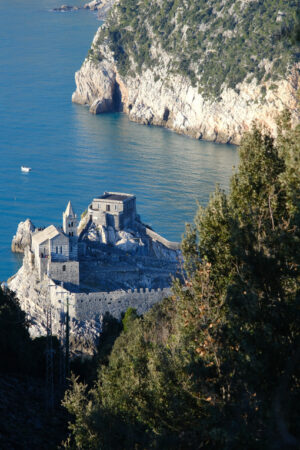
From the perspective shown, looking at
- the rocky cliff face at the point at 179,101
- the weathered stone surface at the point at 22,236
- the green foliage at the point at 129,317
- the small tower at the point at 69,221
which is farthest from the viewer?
the rocky cliff face at the point at 179,101

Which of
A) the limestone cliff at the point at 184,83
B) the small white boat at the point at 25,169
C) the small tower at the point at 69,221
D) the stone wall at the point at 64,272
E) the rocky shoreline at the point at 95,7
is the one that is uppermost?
the rocky shoreline at the point at 95,7

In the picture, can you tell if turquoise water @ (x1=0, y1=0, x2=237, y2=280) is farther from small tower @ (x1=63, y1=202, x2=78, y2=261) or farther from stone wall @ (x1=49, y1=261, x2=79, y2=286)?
stone wall @ (x1=49, y1=261, x2=79, y2=286)

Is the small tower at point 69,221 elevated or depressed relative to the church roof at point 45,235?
elevated

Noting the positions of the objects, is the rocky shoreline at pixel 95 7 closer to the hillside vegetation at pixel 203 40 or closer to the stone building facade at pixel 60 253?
the hillside vegetation at pixel 203 40

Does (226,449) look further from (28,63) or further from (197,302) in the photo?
(28,63)

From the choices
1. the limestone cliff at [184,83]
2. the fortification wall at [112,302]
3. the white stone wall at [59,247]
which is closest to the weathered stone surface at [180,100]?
the limestone cliff at [184,83]

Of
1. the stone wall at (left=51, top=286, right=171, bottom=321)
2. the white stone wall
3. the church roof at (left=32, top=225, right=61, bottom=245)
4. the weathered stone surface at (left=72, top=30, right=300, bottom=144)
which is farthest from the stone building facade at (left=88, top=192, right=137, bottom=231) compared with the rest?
the weathered stone surface at (left=72, top=30, right=300, bottom=144)

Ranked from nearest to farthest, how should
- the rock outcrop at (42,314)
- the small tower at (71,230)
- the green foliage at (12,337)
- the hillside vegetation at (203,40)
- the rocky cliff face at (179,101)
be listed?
1. the green foliage at (12,337)
2. the rock outcrop at (42,314)
3. the small tower at (71,230)
4. the rocky cliff face at (179,101)
5. the hillside vegetation at (203,40)
